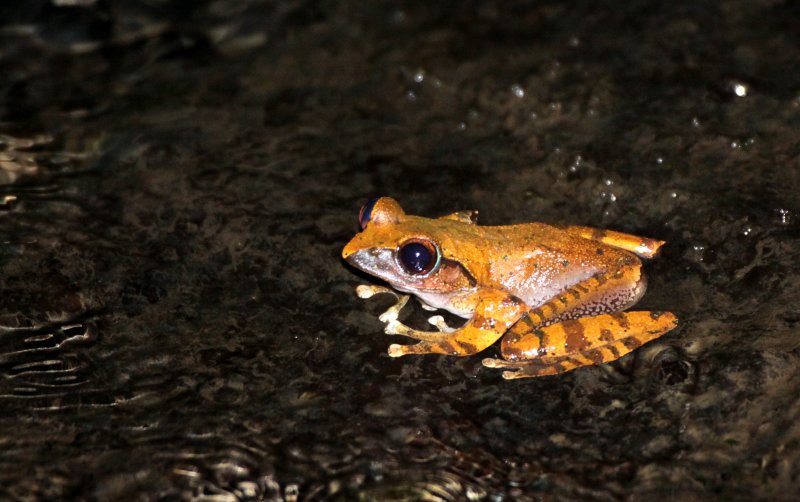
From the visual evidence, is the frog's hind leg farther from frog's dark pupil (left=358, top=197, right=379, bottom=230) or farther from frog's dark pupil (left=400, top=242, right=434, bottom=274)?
frog's dark pupil (left=358, top=197, right=379, bottom=230)

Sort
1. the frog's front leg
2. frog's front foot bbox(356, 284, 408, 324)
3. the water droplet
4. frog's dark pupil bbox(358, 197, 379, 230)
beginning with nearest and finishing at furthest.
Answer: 1. the frog's front leg
2. frog's dark pupil bbox(358, 197, 379, 230)
3. frog's front foot bbox(356, 284, 408, 324)
4. the water droplet

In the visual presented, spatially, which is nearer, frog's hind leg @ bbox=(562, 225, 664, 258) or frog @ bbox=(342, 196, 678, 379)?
frog @ bbox=(342, 196, 678, 379)

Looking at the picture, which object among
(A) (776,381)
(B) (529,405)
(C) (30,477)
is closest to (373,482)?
(B) (529,405)

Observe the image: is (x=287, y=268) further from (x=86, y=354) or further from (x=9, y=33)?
(x=9, y=33)

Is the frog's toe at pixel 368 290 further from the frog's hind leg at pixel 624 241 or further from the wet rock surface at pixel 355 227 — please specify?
the frog's hind leg at pixel 624 241

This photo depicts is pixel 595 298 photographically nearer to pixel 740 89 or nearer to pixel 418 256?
pixel 418 256

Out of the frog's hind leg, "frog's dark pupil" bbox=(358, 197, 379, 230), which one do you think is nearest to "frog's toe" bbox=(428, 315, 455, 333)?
"frog's dark pupil" bbox=(358, 197, 379, 230)

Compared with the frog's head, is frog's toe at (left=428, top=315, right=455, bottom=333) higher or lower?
lower
